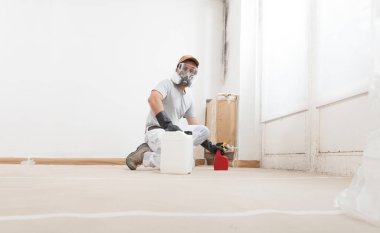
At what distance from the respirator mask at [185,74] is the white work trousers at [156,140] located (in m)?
0.36

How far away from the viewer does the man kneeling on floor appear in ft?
8.32

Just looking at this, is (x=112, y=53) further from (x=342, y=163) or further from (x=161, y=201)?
(x=161, y=201)

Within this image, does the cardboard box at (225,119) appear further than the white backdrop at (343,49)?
Yes

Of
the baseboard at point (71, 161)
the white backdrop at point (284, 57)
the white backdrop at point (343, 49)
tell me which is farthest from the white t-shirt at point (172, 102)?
the baseboard at point (71, 161)

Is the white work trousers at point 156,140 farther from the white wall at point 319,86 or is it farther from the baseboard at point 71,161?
the baseboard at point 71,161

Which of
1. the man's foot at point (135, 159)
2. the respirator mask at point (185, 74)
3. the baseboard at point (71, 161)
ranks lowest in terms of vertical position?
the baseboard at point (71, 161)

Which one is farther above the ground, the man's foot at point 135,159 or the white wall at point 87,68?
the white wall at point 87,68

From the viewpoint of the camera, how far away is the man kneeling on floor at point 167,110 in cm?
254

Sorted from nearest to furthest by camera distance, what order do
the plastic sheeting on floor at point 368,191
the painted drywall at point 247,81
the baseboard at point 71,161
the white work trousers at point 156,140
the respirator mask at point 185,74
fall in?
the plastic sheeting on floor at point 368,191, the white work trousers at point 156,140, the respirator mask at point 185,74, the painted drywall at point 247,81, the baseboard at point 71,161

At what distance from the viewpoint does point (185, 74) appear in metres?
2.70

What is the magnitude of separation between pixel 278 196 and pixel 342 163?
4.37 feet

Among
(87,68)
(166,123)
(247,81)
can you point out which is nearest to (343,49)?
(166,123)

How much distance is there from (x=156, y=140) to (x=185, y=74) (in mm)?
550

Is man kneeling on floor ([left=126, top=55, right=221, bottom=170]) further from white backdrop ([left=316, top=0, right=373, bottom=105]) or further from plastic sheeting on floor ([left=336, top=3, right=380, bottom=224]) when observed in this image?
plastic sheeting on floor ([left=336, top=3, right=380, bottom=224])
